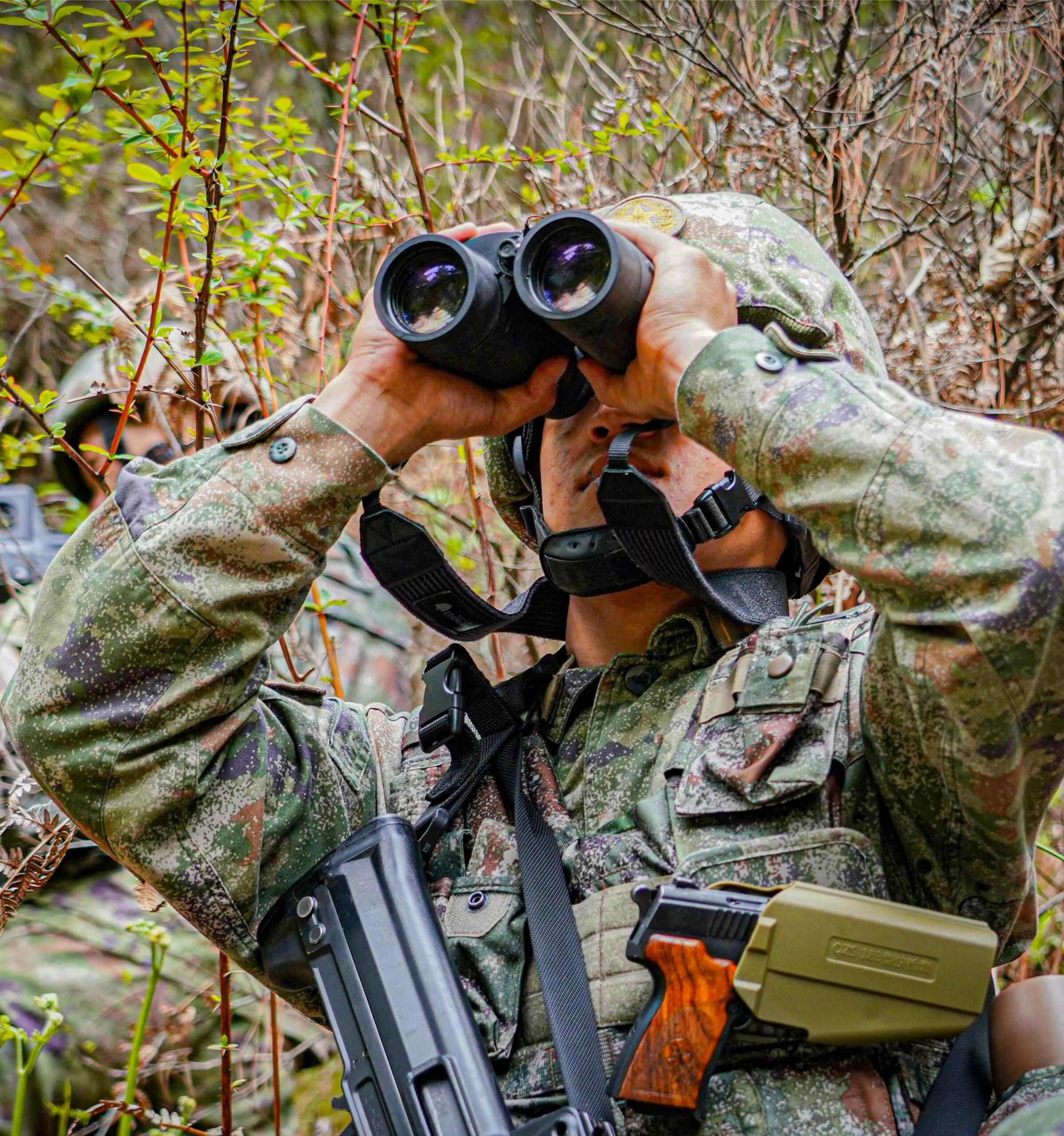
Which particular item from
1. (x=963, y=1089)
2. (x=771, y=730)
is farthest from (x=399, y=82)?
(x=963, y=1089)

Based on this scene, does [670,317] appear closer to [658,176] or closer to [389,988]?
[389,988]

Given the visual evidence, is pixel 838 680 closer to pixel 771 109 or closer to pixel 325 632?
pixel 325 632

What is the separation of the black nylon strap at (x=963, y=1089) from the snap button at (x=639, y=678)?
24.6 inches

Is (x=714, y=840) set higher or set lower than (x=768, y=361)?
lower

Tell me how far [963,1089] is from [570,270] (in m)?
1.10

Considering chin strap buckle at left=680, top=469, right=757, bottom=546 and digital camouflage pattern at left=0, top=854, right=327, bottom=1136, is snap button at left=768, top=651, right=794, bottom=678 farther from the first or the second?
digital camouflage pattern at left=0, top=854, right=327, bottom=1136

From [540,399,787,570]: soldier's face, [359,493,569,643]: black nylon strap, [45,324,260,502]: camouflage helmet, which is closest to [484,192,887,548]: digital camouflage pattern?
[540,399,787,570]: soldier's face

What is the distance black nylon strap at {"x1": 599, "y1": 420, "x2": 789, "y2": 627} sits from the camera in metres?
1.77

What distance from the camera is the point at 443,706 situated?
193cm

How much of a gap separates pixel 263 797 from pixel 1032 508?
1061mm

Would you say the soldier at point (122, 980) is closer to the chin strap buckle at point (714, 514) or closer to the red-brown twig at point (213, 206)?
the red-brown twig at point (213, 206)

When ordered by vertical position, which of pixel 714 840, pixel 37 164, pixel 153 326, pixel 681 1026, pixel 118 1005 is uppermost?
pixel 37 164

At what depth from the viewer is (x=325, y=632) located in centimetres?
260

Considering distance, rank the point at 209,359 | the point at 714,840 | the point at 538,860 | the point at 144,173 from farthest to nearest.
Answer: the point at 209,359 < the point at 144,173 < the point at 538,860 < the point at 714,840
